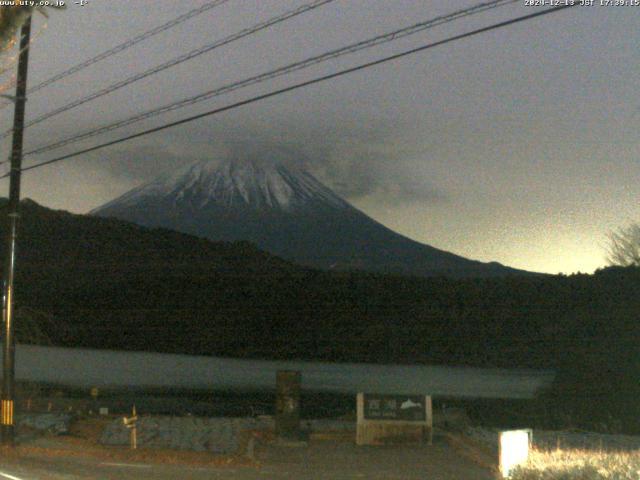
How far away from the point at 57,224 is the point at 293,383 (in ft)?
268

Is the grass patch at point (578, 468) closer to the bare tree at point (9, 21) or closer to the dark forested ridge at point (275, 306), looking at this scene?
the bare tree at point (9, 21)

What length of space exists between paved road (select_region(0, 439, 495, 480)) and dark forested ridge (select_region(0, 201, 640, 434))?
34.2 m

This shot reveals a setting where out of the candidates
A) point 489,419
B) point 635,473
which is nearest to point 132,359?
point 489,419

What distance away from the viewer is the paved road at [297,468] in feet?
43.0

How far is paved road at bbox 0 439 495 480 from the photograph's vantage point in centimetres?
1311

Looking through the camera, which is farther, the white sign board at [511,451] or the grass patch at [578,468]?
the white sign board at [511,451]

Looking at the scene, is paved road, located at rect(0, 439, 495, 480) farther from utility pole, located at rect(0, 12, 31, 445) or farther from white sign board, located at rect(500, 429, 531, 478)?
utility pole, located at rect(0, 12, 31, 445)

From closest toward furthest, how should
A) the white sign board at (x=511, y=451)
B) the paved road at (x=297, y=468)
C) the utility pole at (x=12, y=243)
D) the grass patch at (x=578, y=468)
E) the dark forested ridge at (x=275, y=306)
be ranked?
the grass patch at (x=578, y=468) < the white sign board at (x=511, y=451) < the paved road at (x=297, y=468) < the utility pole at (x=12, y=243) < the dark forested ridge at (x=275, y=306)

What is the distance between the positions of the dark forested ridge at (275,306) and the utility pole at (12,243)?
36.8 m

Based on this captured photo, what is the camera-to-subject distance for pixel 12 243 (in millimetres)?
17125

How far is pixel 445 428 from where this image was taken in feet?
71.9

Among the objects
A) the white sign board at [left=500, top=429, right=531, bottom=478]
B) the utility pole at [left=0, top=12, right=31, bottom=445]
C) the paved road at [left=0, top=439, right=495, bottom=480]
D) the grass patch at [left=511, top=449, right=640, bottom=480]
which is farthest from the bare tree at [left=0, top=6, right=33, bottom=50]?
the grass patch at [left=511, top=449, right=640, bottom=480]

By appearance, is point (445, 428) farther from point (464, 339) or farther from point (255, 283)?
point (255, 283)

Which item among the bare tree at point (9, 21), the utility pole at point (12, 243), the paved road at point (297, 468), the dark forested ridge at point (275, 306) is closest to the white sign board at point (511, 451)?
the paved road at point (297, 468)
